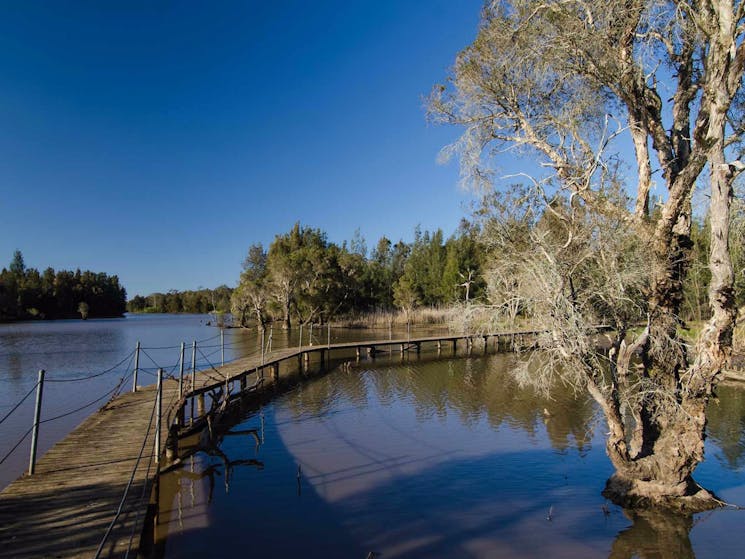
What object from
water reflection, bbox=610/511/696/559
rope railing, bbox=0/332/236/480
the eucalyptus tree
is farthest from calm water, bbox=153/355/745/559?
the eucalyptus tree

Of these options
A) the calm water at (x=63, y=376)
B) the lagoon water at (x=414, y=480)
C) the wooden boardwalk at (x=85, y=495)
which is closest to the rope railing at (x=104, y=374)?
the calm water at (x=63, y=376)

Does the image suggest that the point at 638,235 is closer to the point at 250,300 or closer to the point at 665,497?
the point at 665,497

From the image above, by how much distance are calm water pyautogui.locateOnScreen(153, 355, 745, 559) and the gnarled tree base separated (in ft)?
0.62

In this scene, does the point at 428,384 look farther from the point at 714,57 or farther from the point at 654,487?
the point at 714,57

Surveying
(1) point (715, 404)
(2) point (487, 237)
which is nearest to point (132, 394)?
(2) point (487, 237)

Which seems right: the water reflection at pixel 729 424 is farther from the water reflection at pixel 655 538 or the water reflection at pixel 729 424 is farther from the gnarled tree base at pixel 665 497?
the water reflection at pixel 655 538

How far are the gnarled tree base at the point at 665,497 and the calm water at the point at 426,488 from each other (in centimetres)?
19

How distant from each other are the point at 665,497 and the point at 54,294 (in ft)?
266

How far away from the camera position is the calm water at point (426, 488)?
6012 millimetres

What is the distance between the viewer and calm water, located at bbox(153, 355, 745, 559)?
6.01 metres

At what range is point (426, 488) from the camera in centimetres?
774

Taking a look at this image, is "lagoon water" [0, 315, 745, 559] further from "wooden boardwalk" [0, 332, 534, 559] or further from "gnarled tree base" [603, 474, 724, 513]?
"wooden boardwalk" [0, 332, 534, 559]

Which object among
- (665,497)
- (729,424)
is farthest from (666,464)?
(729,424)

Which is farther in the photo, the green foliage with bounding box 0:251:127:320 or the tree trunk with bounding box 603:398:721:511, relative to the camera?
the green foliage with bounding box 0:251:127:320
